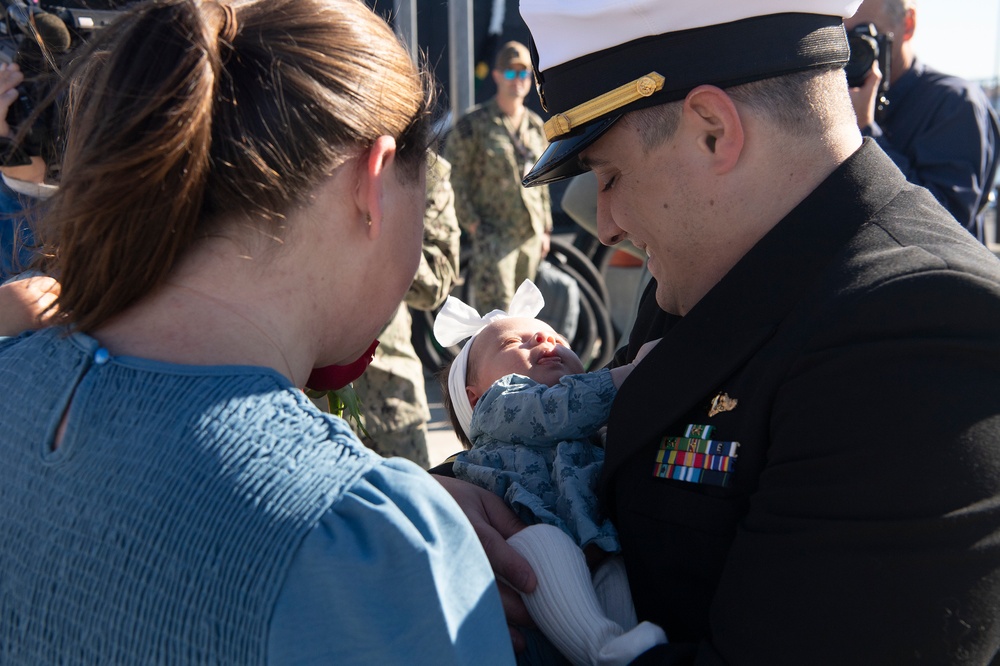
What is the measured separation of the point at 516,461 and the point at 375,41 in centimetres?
114

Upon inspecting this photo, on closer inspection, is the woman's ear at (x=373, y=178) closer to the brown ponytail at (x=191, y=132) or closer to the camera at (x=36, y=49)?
the brown ponytail at (x=191, y=132)

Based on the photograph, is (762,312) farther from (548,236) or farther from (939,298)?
(548,236)

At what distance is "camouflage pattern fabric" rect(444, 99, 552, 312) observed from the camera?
271 inches

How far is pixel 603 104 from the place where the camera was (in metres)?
1.68

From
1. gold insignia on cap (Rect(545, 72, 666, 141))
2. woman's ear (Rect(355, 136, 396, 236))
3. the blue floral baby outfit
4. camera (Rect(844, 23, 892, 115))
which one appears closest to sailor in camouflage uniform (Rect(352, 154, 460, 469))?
camera (Rect(844, 23, 892, 115))

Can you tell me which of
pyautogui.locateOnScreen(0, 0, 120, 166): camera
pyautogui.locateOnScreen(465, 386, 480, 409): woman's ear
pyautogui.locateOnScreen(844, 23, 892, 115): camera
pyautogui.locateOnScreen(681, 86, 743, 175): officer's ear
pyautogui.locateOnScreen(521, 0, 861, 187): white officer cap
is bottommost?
pyautogui.locateOnScreen(465, 386, 480, 409): woman's ear

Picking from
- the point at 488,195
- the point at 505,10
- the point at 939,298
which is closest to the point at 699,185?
the point at 939,298

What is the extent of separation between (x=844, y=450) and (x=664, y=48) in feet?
2.50

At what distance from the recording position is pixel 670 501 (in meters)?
1.56

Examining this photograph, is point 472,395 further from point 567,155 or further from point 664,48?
point 664,48

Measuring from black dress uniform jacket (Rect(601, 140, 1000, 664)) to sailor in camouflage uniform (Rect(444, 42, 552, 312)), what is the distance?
5.29 m

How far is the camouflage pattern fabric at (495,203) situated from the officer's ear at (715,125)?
518cm

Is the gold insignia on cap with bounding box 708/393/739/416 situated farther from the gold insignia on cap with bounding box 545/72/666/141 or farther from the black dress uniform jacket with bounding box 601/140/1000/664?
the gold insignia on cap with bounding box 545/72/666/141

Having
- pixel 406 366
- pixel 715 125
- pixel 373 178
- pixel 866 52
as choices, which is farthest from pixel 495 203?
pixel 373 178
